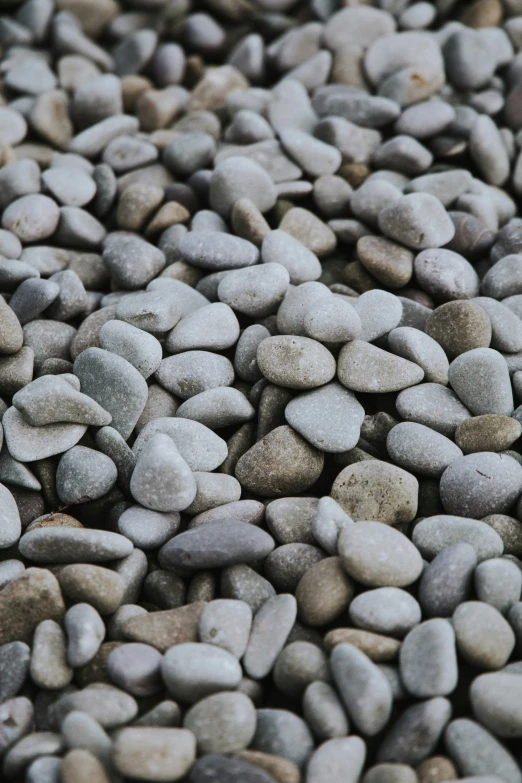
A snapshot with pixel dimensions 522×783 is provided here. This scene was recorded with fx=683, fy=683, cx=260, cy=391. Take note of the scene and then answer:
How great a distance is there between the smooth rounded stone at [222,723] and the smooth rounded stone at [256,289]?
62 cm

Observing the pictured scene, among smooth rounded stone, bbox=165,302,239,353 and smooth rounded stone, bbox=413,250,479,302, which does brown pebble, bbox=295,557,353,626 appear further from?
smooth rounded stone, bbox=413,250,479,302

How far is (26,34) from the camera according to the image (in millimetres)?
1798

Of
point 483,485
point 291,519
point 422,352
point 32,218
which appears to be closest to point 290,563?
point 291,519

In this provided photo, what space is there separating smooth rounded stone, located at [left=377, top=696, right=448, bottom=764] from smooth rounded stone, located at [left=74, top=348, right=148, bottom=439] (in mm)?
536

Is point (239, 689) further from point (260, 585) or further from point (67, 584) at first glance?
point (67, 584)

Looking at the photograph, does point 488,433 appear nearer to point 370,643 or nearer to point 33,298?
point 370,643

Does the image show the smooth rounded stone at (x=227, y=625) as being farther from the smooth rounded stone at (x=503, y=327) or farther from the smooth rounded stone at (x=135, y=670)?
the smooth rounded stone at (x=503, y=327)

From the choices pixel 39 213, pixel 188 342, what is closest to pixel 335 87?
pixel 39 213

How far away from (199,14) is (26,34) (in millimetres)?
460

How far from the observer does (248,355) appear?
1.08 m

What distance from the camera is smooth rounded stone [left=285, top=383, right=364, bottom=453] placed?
96cm

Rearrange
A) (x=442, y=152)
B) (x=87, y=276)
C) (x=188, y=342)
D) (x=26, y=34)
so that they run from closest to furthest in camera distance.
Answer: (x=188, y=342) → (x=87, y=276) → (x=442, y=152) → (x=26, y=34)

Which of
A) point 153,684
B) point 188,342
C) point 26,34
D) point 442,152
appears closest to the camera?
point 153,684

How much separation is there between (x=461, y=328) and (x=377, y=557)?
1.42 ft
